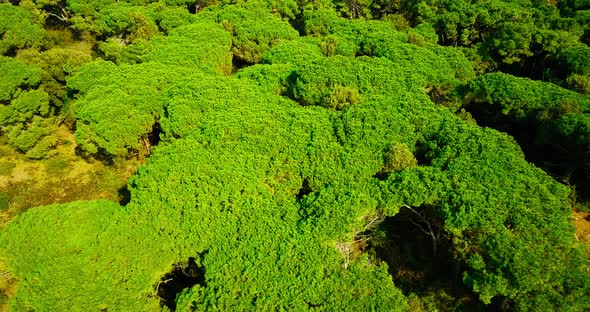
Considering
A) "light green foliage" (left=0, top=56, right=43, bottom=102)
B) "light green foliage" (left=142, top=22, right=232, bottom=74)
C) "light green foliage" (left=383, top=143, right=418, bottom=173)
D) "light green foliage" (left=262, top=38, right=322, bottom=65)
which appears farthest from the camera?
"light green foliage" (left=142, top=22, right=232, bottom=74)

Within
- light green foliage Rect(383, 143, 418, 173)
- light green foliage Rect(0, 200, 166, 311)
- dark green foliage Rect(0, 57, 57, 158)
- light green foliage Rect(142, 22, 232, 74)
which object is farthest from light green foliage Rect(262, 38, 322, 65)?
dark green foliage Rect(0, 57, 57, 158)

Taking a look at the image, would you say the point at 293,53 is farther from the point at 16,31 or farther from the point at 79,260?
the point at 16,31

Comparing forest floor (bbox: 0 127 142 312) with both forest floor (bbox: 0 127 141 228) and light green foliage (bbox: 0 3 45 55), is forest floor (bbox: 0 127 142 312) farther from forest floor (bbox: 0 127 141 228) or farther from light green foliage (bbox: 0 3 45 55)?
light green foliage (bbox: 0 3 45 55)

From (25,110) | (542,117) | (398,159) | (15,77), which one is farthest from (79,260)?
(542,117)

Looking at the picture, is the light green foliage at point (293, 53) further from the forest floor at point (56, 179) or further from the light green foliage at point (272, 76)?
the forest floor at point (56, 179)

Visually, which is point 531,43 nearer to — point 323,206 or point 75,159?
point 323,206

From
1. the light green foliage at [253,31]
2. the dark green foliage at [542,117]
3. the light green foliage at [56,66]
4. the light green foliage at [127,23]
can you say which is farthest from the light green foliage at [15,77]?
the dark green foliage at [542,117]
